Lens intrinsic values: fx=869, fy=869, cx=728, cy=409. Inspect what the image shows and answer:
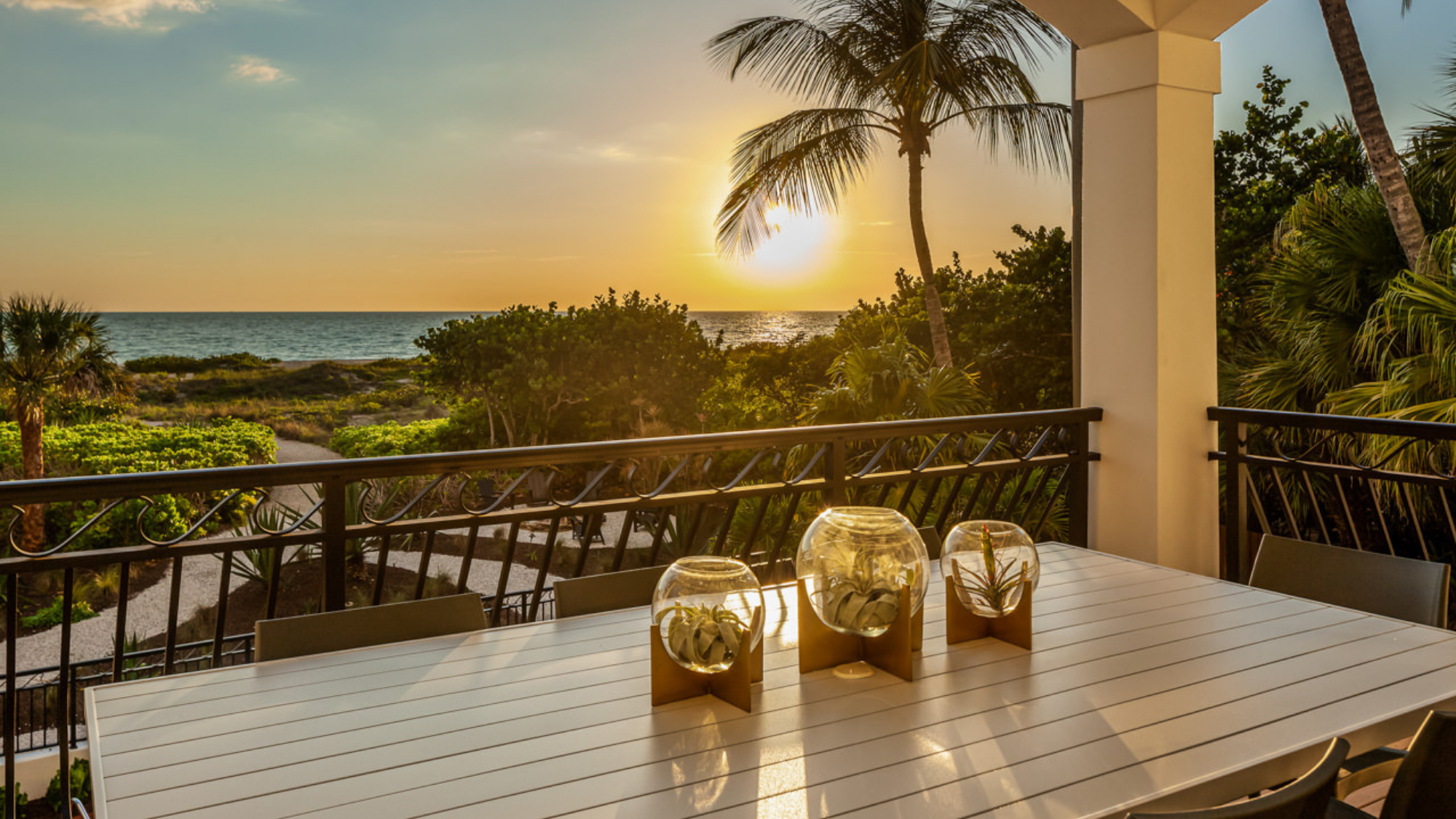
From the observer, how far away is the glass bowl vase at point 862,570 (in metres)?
1.37

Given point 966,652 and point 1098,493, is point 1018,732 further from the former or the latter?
point 1098,493

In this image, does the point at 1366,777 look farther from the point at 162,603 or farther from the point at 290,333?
the point at 290,333

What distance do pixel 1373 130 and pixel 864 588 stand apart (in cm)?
666

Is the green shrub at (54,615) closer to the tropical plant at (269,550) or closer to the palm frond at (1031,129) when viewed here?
the tropical plant at (269,550)

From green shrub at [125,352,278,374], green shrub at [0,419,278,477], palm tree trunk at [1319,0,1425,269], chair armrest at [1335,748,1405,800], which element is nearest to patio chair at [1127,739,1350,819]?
chair armrest at [1335,748,1405,800]

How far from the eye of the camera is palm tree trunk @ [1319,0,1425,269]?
222 inches

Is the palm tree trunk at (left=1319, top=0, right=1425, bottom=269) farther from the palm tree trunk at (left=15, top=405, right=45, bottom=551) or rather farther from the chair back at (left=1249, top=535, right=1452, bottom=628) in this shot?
the palm tree trunk at (left=15, top=405, right=45, bottom=551)

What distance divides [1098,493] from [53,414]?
17226 millimetres

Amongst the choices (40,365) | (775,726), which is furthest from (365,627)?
(40,365)

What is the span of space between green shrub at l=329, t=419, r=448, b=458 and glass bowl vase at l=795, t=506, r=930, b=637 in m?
15.2

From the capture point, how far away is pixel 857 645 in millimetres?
1466

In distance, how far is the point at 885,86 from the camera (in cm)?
889

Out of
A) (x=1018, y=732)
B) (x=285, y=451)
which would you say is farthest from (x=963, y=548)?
(x=285, y=451)

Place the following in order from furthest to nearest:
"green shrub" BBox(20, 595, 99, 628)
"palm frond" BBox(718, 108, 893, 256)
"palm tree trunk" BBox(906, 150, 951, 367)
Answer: "green shrub" BBox(20, 595, 99, 628), "palm tree trunk" BBox(906, 150, 951, 367), "palm frond" BBox(718, 108, 893, 256)
